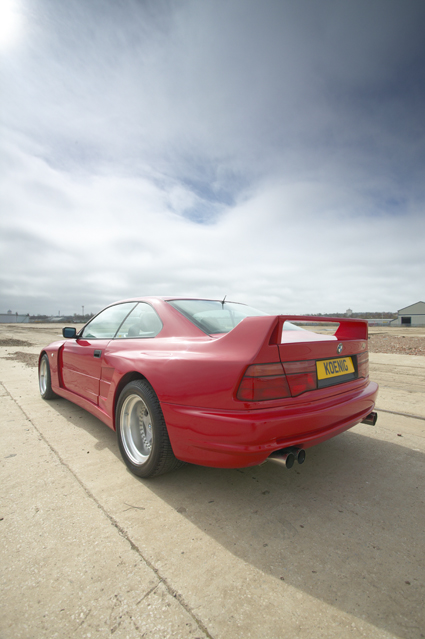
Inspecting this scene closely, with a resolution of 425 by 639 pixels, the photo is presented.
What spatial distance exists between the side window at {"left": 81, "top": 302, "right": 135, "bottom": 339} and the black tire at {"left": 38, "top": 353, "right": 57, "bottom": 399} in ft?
3.49

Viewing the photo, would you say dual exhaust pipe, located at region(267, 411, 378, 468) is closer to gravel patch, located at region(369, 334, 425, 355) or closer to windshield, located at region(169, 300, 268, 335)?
windshield, located at region(169, 300, 268, 335)

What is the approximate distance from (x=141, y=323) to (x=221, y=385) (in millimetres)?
1188

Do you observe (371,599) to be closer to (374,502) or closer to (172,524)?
(374,502)

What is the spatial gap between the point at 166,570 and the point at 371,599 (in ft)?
2.78

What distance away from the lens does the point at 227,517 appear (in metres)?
1.80

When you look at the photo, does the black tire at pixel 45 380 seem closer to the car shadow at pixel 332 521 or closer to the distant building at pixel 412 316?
the car shadow at pixel 332 521

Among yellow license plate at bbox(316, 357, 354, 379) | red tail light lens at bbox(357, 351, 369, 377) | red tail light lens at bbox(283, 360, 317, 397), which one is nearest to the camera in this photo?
red tail light lens at bbox(283, 360, 317, 397)

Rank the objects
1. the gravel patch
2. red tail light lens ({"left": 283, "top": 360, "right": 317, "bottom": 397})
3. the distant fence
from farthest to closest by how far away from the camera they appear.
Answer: the distant fence
the gravel patch
red tail light lens ({"left": 283, "top": 360, "right": 317, "bottom": 397})

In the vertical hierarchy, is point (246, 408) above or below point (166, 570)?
above

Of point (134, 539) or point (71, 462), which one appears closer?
point (134, 539)

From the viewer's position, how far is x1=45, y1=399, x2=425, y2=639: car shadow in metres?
1.31

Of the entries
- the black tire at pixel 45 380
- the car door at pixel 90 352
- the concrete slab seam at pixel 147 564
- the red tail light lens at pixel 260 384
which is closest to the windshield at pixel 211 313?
the red tail light lens at pixel 260 384

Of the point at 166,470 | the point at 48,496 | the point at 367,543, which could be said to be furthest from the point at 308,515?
the point at 48,496

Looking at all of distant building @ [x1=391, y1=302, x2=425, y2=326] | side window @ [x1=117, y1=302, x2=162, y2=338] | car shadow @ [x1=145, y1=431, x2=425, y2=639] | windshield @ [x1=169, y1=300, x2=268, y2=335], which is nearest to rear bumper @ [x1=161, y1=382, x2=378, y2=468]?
car shadow @ [x1=145, y1=431, x2=425, y2=639]
